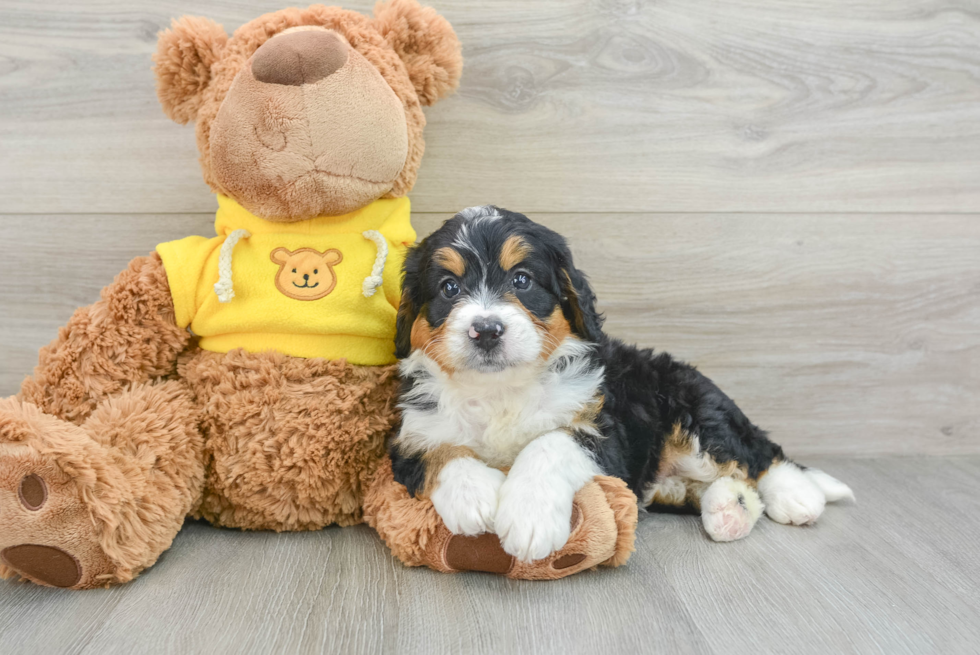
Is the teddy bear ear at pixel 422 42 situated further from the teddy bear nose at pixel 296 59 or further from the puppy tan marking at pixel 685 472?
the puppy tan marking at pixel 685 472

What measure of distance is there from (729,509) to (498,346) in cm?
82

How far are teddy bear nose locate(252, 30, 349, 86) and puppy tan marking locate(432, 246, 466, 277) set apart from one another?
1.67 feet

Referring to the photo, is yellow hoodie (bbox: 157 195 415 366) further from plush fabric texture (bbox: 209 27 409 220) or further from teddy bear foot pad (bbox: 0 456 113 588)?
teddy bear foot pad (bbox: 0 456 113 588)

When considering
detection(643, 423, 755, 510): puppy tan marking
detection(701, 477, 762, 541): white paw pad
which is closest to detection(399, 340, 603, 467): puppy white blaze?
detection(643, 423, 755, 510): puppy tan marking

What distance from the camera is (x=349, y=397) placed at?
1744 mm

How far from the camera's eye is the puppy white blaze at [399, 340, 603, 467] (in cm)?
170

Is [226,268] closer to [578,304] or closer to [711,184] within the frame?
[578,304]

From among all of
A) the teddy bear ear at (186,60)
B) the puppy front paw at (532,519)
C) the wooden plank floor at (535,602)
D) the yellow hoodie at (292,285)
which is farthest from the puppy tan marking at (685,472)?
the teddy bear ear at (186,60)

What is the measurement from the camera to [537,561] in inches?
59.5

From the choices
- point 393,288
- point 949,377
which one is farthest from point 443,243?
point 949,377

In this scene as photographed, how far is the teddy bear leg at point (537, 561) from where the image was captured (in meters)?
1.52

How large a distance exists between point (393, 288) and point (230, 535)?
0.77 metres

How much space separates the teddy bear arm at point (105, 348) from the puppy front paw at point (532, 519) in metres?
1.00

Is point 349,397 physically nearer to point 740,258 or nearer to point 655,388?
point 655,388
